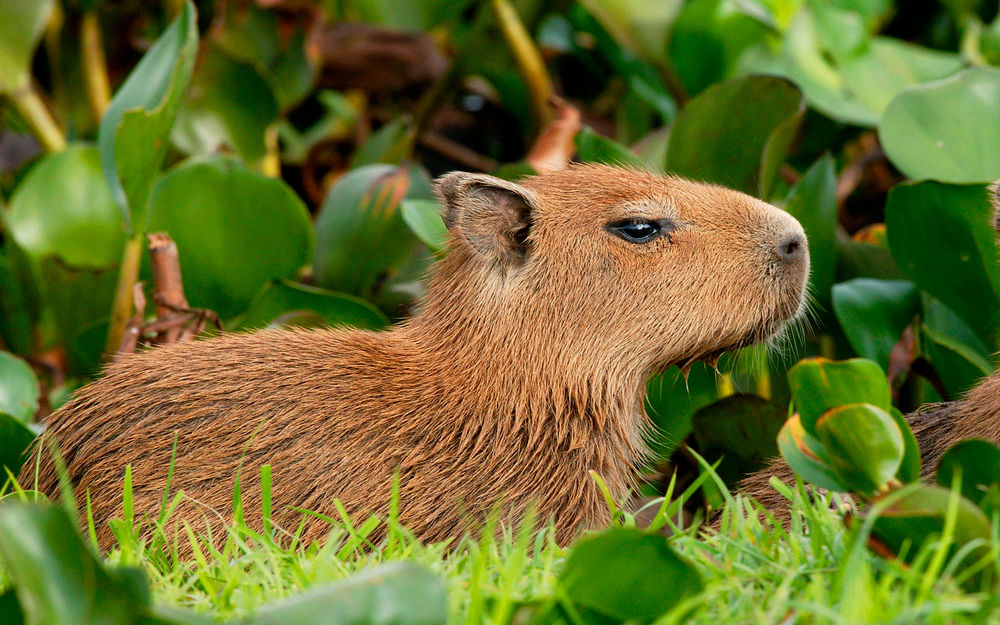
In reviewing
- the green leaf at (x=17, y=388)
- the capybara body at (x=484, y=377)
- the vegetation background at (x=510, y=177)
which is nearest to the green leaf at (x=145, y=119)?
the vegetation background at (x=510, y=177)

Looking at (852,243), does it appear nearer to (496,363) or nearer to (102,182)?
(496,363)

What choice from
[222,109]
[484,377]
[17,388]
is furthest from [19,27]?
[484,377]

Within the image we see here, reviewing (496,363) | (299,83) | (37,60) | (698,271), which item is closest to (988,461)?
(698,271)

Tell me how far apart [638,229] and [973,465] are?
102cm

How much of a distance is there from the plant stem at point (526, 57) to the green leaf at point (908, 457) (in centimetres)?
330

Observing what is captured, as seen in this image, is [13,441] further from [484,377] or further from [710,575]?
[710,575]

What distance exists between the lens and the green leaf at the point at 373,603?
1511 millimetres

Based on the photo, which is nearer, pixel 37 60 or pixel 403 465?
pixel 403 465

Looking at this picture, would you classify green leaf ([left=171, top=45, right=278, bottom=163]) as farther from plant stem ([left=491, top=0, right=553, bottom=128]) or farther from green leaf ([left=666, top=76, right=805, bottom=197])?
green leaf ([left=666, top=76, right=805, bottom=197])

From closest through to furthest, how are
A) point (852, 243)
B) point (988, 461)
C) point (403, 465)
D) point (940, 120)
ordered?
1. point (988, 461)
2. point (403, 465)
3. point (940, 120)
4. point (852, 243)

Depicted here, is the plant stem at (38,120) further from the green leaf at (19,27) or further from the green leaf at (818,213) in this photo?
the green leaf at (818,213)

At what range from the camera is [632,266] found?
107 inches

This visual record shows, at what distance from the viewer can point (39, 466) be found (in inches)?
104

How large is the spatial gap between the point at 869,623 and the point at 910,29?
5.12 m
